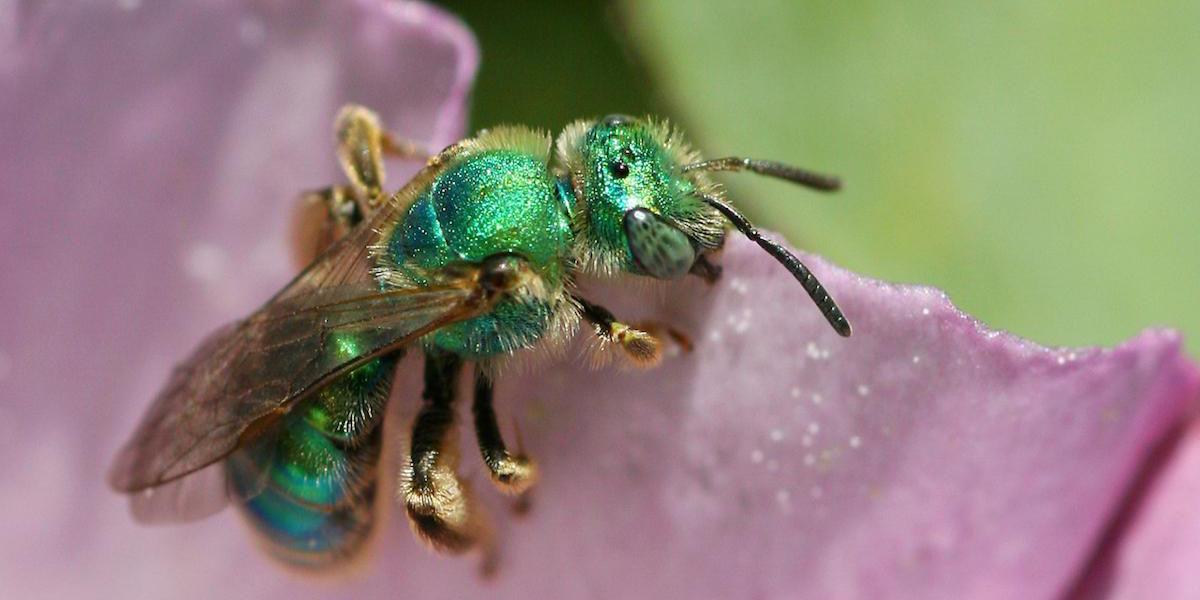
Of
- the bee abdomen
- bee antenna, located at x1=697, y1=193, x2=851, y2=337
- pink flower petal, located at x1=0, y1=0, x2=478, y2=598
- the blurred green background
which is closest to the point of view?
bee antenna, located at x1=697, y1=193, x2=851, y2=337

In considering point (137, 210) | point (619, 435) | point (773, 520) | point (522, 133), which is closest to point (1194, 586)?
point (773, 520)

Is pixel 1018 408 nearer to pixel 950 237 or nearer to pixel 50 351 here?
pixel 950 237

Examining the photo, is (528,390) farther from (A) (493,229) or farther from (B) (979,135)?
(B) (979,135)

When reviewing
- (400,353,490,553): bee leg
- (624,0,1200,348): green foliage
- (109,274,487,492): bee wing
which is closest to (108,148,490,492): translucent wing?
(109,274,487,492): bee wing

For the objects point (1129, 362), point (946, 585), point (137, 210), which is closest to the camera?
point (1129, 362)

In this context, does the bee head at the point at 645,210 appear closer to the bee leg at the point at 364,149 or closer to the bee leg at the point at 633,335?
the bee leg at the point at 633,335

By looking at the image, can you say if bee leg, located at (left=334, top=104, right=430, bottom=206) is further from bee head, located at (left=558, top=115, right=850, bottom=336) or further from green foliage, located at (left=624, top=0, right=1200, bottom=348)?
green foliage, located at (left=624, top=0, right=1200, bottom=348)
